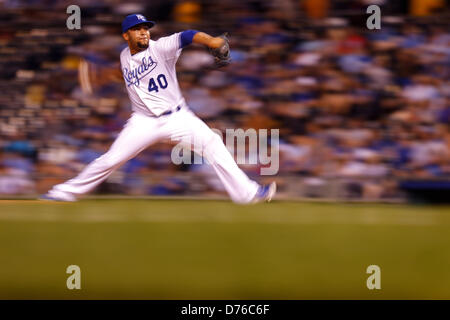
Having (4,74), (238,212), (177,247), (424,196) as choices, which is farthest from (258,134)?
(177,247)

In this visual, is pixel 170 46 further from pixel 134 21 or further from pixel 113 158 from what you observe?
pixel 113 158

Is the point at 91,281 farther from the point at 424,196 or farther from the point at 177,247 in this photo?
the point at 424,196

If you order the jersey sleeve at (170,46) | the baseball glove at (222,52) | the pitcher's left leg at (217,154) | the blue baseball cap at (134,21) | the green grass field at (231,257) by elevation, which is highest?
the blue baseball cap at (134,21)

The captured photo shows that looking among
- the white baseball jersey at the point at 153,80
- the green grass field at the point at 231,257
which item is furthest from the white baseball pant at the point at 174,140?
the green grass field at the point at 231,257

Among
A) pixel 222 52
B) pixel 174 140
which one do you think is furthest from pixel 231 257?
pixel 174 140

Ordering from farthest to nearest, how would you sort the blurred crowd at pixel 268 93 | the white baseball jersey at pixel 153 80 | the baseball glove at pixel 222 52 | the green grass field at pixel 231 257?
the blurred crowd at pixel 268 93, the white baseball jersey at pixel 153 80, the baseball glove at pixel 222 52, the green grass field at pixel 231 257

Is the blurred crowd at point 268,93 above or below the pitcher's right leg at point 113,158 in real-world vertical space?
above

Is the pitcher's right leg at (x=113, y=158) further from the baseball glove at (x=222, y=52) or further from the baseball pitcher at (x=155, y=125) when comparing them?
the baseball glove at (x=222, y=52)
